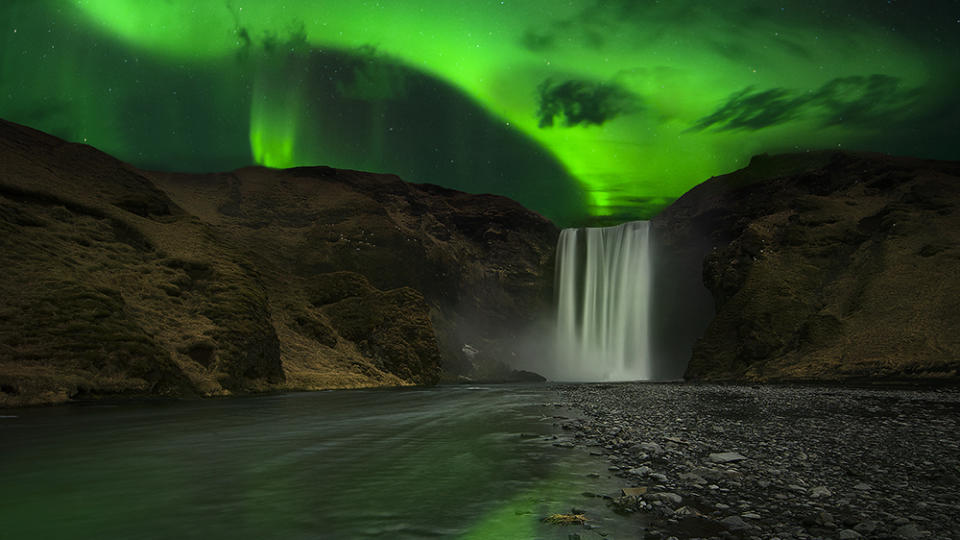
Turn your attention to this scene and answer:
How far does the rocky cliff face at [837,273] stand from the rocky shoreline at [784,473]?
2952 centimetres

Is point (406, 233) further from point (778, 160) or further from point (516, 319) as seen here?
point (778, 160)

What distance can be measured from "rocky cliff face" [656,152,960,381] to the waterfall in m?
12.6

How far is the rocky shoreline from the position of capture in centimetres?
516

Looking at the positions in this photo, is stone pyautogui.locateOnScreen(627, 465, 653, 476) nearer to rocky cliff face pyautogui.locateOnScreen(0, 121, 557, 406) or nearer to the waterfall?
rocky cliff face pyautogui.locateOnScreen(0, 121, 557, 406)

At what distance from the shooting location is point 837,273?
166 feet

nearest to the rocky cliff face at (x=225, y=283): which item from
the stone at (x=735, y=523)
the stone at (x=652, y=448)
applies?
the stone at (x=652, y=448)

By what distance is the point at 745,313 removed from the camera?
50.3 metres

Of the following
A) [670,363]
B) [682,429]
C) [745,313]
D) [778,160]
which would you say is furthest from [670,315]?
[682,429]

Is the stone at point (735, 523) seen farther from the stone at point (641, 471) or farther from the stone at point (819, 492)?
the stone at point (641, 471)

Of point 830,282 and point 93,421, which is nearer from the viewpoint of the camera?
point 93,421

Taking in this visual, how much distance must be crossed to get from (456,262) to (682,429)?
2786 inches

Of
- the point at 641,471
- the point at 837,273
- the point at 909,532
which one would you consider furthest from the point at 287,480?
the point at 837,273

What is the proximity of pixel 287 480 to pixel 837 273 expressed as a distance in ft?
192

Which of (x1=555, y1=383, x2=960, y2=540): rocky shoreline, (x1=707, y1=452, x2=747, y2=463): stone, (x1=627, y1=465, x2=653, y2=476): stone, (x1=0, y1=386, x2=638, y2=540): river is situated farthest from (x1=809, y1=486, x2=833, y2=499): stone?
(x1=0, y1=386, x2=638, y2=540): river
